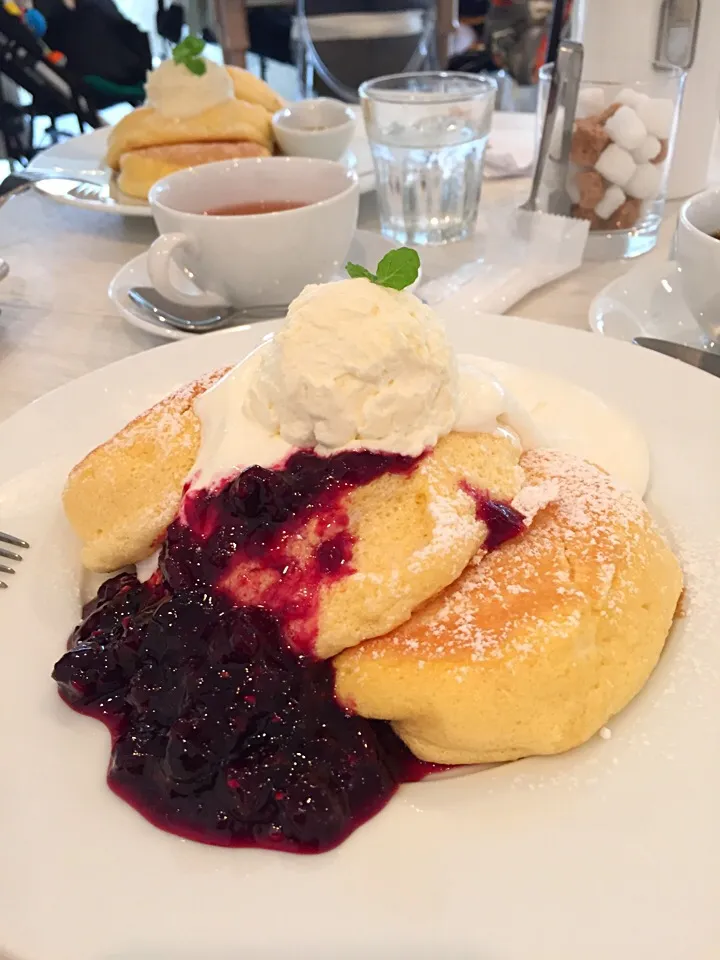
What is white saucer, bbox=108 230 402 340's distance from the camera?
6.61 feet

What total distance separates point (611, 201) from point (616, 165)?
10cm

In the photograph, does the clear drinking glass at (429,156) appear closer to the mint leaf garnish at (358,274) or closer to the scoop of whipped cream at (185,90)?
the scoop of whipped cream at (185,90)

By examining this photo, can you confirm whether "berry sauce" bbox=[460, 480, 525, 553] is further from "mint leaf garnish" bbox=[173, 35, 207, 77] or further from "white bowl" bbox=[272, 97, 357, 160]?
"mint leaf garnish" bbox=[173, 35, 207, 77]

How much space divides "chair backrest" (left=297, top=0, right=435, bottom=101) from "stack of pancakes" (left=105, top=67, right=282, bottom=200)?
3469mm

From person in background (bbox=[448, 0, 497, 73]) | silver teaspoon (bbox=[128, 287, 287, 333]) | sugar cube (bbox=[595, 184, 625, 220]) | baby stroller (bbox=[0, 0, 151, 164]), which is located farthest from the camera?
person in background (bbox=[448, 0, 497, 73])

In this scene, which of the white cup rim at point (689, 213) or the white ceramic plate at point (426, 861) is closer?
the white ceramic plate at point (426, 861)

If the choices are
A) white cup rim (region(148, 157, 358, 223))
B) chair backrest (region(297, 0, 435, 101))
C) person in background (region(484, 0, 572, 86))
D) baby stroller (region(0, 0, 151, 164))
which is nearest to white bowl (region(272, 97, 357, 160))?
white cup rim (region(148, 157, 358, 223))

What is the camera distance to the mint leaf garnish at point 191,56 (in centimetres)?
284

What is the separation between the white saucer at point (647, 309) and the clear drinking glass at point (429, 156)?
2.25ft

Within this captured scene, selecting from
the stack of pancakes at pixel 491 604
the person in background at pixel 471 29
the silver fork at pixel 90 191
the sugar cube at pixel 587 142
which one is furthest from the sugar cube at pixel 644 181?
the person in background at pixel 471 29

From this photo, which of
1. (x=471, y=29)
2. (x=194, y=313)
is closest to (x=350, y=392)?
(x=194, y=313)

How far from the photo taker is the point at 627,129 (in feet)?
7.47

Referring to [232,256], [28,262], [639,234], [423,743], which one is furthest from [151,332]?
[639,234]

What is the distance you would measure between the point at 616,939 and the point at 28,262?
261cm
